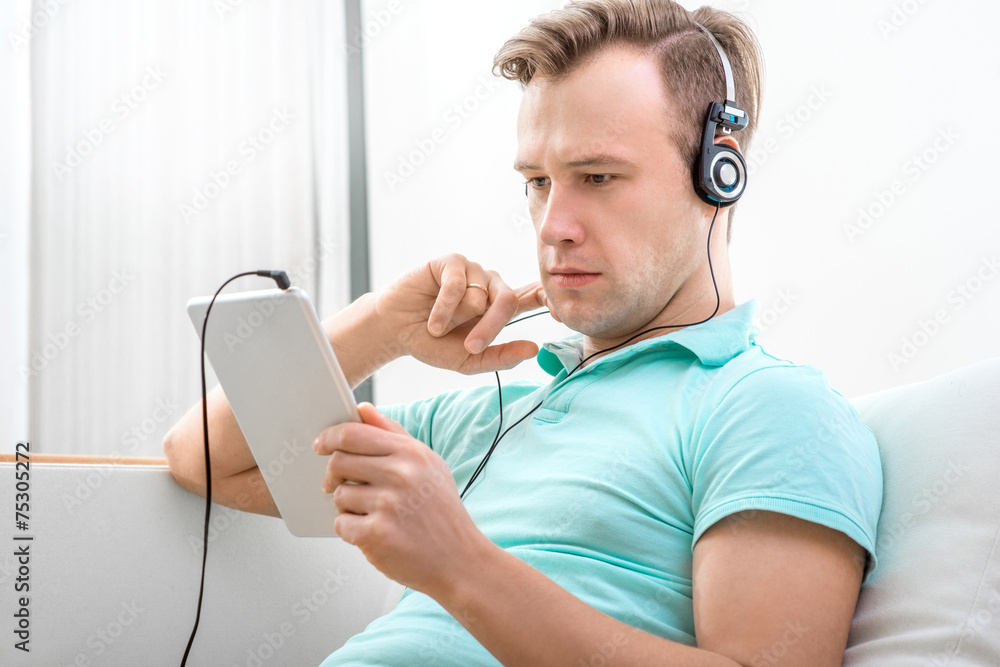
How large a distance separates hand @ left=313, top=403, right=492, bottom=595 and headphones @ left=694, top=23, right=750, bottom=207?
0.52m

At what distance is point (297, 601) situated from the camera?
1142 mm

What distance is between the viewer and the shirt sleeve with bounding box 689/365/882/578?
2.25 feet

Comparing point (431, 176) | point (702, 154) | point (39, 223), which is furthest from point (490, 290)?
point (39, 223)

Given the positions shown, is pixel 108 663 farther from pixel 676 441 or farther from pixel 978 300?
Result: pixel 978 300

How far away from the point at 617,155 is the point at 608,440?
1.12 ft

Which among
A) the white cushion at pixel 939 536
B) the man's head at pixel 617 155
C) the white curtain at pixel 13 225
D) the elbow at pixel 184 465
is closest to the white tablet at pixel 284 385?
the elbow at pixel 184 465

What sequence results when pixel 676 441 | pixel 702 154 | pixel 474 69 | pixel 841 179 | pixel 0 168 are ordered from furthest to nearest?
pixel 474 69
pixel 0 168
pixel 841 179
pixel 702 154
pixel 676 441

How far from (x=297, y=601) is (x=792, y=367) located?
2.50 ft

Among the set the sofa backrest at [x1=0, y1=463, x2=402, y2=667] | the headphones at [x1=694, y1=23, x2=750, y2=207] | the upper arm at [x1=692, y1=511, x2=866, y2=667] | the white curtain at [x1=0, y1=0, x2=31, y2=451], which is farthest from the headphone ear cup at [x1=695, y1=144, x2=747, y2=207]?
the white curtain at [x1=0, y1=0, x2=31, y2=451]

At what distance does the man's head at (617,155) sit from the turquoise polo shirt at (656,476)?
0.08 meters

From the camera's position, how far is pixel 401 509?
65cm

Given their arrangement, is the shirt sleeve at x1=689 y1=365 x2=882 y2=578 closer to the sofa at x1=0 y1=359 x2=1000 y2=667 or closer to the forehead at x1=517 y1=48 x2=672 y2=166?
the sofa at x1=0 y1=359 x2=1000 y2=667

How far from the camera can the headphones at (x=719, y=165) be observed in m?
0.98

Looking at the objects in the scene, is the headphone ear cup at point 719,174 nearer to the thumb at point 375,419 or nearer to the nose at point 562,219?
the nose at point 562,219
